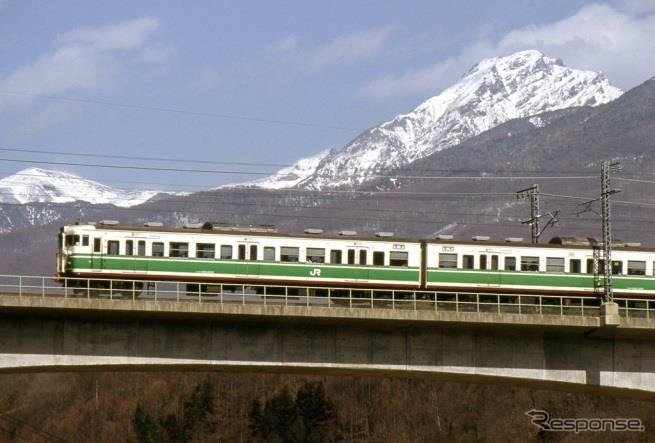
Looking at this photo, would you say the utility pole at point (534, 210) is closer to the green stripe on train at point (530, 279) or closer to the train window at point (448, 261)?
the green stripe on train at point (530, 279)

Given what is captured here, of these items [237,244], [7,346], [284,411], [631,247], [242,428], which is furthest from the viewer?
[242,428]

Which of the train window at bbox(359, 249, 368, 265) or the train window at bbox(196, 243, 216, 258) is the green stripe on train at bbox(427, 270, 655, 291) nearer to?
the train window at bbox(359, 249, 368, 265)

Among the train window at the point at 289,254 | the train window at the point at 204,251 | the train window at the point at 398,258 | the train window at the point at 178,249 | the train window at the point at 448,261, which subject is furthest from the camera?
the train window at the point at 448,261

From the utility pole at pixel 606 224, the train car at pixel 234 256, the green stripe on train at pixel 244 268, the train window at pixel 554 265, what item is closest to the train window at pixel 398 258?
the train car at pixel 234 256

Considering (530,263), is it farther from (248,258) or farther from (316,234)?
(248,258)

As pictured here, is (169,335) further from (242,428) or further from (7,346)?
(242,428)

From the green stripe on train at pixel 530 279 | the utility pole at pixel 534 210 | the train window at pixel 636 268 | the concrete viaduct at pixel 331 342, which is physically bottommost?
the concrete viaduct at pixel 331 342

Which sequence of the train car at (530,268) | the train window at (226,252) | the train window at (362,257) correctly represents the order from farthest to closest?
the train car at (530,268) → the train window at (362,257) → the train window at (226,252)

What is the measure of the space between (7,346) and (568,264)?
30.9 m

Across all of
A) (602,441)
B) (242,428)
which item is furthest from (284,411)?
(602,441)

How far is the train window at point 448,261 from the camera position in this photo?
6838 centimetres

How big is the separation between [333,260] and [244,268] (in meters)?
4.84

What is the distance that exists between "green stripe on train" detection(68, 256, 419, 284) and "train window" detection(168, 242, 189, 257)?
335mm

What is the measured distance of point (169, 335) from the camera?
185ft
